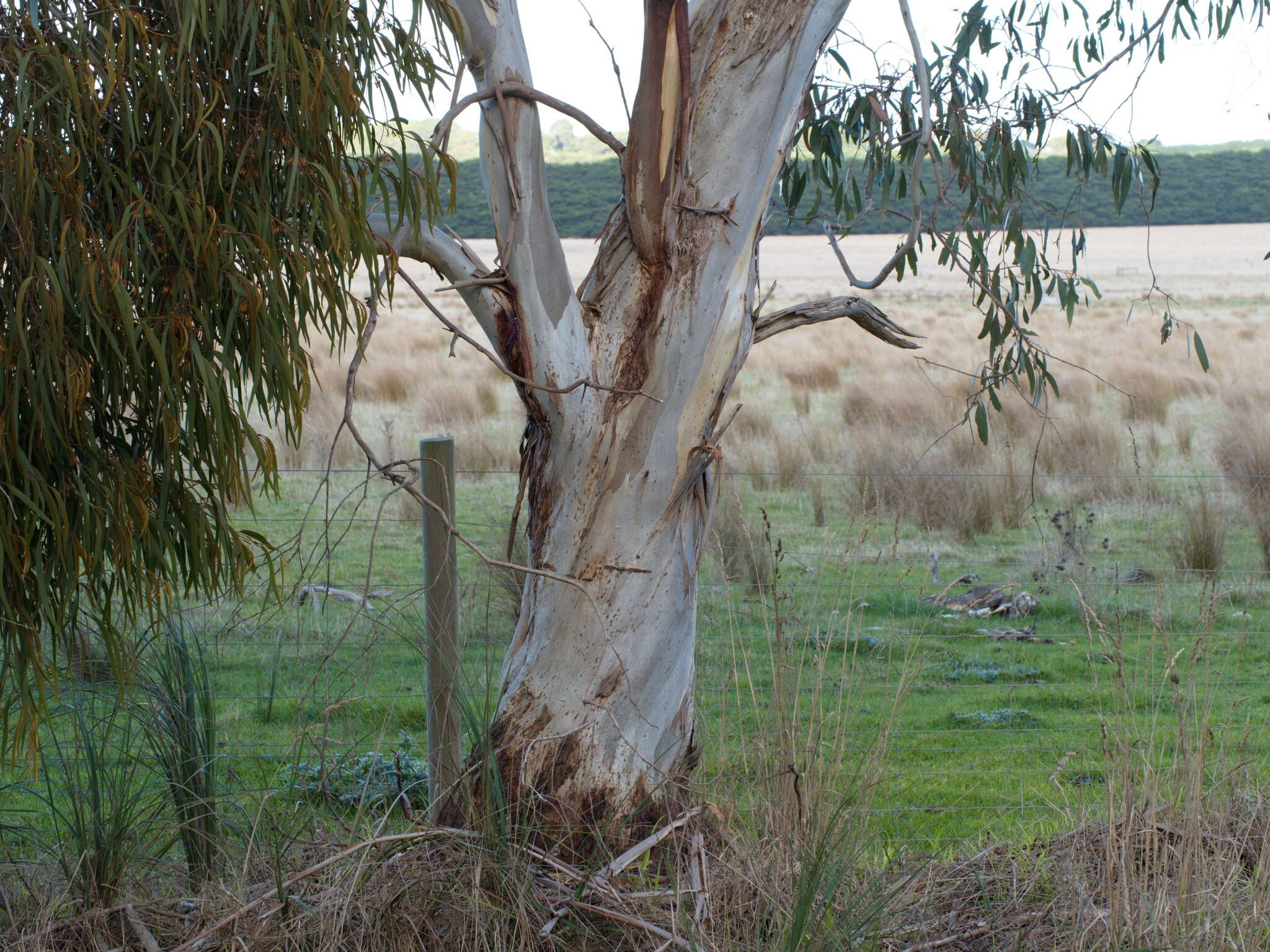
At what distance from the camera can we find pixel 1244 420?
936 cm

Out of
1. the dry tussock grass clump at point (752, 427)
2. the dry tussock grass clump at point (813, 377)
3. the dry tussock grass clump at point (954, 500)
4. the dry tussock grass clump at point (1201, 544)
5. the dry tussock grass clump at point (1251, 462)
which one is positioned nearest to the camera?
the dry tussock grass clump at point (1201, 544)

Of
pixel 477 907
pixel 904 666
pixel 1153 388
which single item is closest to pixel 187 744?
Answer: pixel 477 907

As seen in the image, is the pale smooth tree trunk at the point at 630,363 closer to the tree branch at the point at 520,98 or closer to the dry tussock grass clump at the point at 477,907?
the tree branch at the point at 520,98

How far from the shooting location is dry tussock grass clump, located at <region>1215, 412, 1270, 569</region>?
677cm

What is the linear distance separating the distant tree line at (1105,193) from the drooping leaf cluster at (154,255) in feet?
120

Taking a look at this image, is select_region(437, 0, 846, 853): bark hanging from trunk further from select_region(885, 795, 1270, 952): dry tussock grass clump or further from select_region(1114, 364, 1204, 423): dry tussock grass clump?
select_region(1114, 364, 1204, 423): dry tussock grass clump

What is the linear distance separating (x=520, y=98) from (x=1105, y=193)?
44271mm

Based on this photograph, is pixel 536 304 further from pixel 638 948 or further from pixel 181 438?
pixel 638 948

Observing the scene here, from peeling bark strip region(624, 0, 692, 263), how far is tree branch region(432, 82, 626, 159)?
11 centimetres

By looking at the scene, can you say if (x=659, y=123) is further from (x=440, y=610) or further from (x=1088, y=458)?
(x=1088, y=458)

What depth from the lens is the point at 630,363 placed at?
2588mm

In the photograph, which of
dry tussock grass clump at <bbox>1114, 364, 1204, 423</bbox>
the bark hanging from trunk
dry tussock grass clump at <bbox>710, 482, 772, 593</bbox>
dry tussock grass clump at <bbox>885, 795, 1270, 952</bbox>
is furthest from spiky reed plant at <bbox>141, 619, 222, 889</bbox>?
dry tussock grass clump at <bbox>1114, 364, 1204, 423</bbox>

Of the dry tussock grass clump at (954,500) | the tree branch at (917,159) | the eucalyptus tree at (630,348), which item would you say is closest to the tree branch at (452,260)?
the eucalyptus tree at (630,348)

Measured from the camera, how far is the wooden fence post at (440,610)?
2736mm
